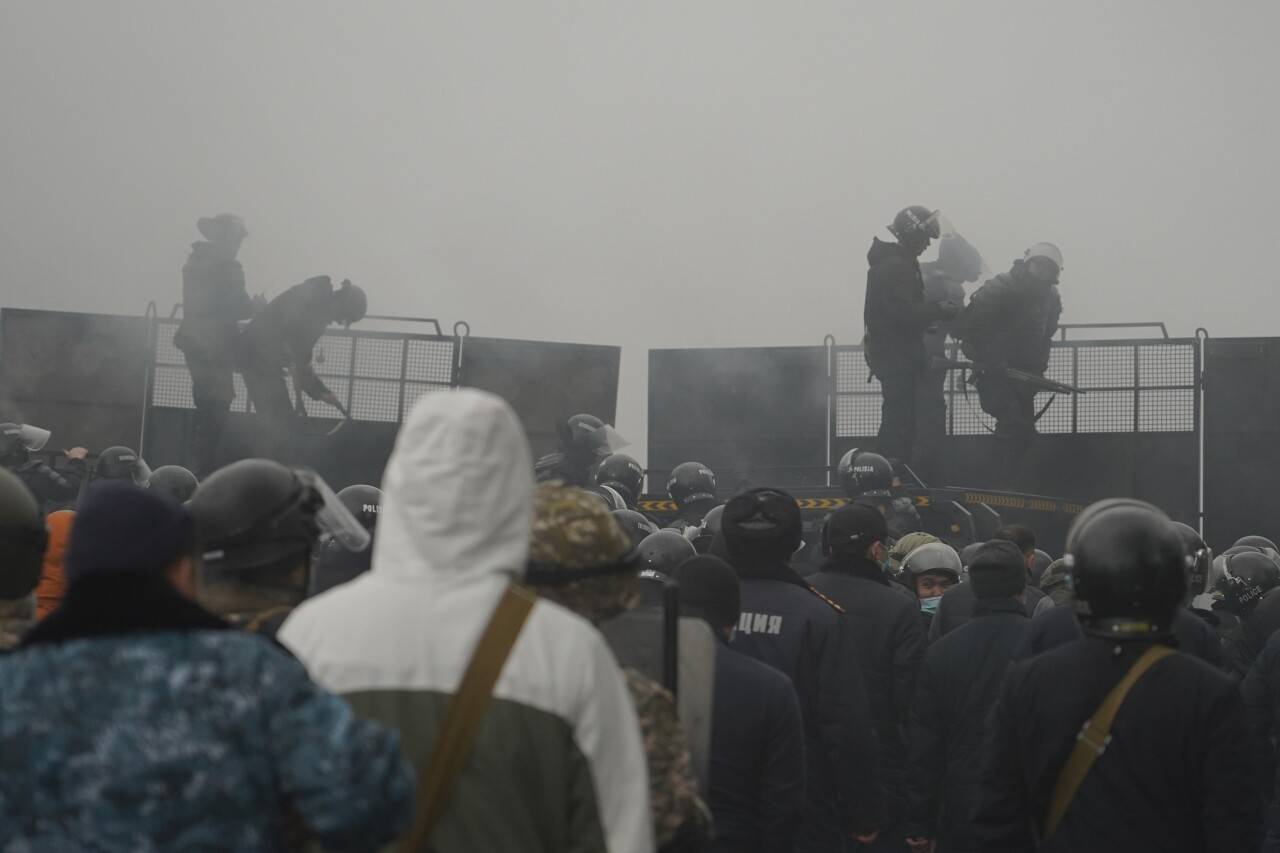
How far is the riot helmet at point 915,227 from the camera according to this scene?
1477 centimetres

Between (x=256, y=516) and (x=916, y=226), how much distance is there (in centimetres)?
1163

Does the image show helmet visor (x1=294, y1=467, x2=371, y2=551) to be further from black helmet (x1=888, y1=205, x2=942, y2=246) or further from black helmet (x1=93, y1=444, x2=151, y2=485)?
black helmet (x1=888, y1=205, x2=942, y2=246)

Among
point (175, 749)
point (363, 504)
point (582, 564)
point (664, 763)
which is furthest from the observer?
point (363, 504)

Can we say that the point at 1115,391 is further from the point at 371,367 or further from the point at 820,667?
the point at 820,667

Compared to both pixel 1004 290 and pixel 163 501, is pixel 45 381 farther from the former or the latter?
pixel 163 501

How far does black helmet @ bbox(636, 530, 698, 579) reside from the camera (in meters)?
6.54

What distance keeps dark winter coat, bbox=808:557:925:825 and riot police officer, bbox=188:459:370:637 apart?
2.86 m

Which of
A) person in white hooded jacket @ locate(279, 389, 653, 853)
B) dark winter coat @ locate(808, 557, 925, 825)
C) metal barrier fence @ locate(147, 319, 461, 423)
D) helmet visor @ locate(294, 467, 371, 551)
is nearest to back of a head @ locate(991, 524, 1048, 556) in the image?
dark winter coat @ locate(808, 557, 925, 825)

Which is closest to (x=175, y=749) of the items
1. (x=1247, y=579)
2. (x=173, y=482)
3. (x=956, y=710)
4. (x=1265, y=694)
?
(x=956, y=710)

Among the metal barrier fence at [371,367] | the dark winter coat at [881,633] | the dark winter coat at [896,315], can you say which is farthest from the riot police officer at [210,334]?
the dark winter coat at [881,633]

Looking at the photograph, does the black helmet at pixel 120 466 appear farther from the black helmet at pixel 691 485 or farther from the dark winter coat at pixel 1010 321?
the dark winter coat at pixel 1010 321

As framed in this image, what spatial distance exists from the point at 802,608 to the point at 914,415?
9727 mm

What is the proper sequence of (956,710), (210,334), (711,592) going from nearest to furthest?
(711,592) < (956,710) < (210,334)

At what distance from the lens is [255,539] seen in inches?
143
